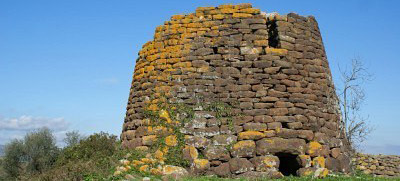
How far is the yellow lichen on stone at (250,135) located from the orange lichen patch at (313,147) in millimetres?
1142

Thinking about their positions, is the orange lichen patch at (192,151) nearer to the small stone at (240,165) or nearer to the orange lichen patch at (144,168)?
the small stone at (240,165)

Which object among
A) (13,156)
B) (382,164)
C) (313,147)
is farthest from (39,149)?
(382,164)

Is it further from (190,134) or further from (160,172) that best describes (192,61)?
(160,172)

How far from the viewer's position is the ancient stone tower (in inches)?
334

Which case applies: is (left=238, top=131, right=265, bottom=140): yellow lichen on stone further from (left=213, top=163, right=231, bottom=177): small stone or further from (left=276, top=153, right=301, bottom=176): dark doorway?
(left=213, top=163, right=231, bottom=177): small stone

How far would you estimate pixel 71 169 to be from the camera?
7.96 meters

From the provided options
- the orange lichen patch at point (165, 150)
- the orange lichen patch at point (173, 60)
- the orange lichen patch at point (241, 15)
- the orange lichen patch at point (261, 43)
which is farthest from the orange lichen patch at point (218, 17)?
the orange lichen patch at point (165, 150)

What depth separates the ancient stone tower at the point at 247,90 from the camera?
8477 millimetres

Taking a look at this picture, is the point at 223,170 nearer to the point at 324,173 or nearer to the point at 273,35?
the point at 324,173

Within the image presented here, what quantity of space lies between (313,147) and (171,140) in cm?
324

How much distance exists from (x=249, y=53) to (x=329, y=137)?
2797 mm

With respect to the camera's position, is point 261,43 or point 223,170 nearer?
point 223,170

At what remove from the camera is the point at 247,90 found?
29.3ft

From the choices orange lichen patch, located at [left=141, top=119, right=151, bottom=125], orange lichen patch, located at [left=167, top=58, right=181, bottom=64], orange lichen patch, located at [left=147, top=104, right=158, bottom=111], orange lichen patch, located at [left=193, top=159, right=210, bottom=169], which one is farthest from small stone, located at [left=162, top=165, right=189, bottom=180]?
orange lichen patch, located at [left=167, top=58, right=181, bottom=64]
